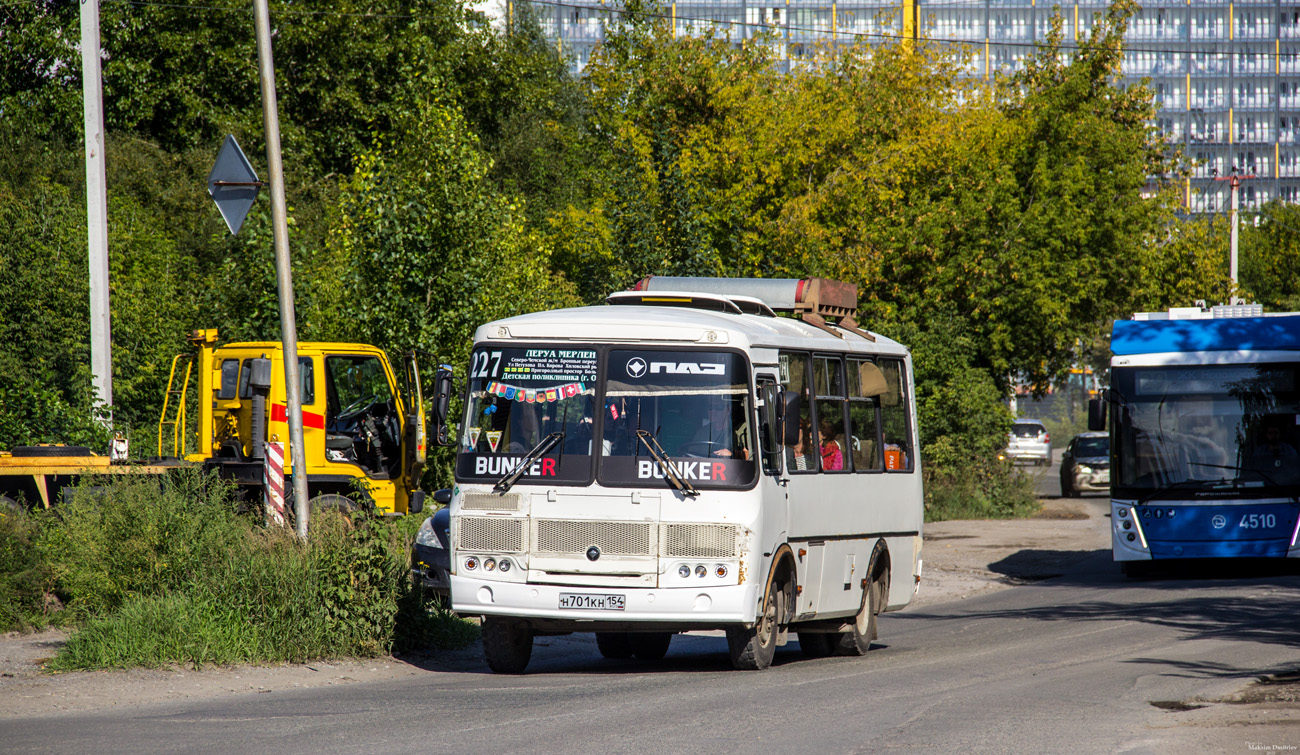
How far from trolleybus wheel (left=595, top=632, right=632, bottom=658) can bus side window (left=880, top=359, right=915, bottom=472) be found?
2948mm

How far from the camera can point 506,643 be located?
11.2m

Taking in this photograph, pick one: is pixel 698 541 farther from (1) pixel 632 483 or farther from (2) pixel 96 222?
(2) pixel 96 222

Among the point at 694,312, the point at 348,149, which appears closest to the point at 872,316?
the point at 348,149

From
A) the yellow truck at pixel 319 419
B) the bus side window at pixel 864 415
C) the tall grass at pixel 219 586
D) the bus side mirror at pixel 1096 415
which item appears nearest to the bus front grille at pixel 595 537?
the tall grass at pixel 219 586

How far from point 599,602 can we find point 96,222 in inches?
437

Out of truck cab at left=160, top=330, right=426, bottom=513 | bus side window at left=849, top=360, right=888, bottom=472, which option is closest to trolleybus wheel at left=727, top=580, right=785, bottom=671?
bus side window at left=849, top=360, right=888, bottom=472

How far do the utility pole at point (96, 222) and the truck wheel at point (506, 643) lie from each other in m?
9.03

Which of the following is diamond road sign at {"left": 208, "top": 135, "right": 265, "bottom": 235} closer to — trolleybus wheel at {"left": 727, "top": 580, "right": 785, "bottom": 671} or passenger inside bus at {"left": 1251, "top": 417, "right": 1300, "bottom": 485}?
trolleybus wheel at {"left": 727, "top": 580, "right": 785, "bottom": 671}

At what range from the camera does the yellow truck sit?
1798 cm

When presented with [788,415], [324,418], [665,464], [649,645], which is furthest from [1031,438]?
[665,464]

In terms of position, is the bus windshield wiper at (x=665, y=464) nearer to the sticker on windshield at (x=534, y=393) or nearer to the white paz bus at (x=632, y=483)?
the white paz bus at (x=632, y=483)

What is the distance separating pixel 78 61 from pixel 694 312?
3073 cm

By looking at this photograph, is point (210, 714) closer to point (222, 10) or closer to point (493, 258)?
point (493, 258)

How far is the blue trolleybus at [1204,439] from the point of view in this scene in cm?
1947
